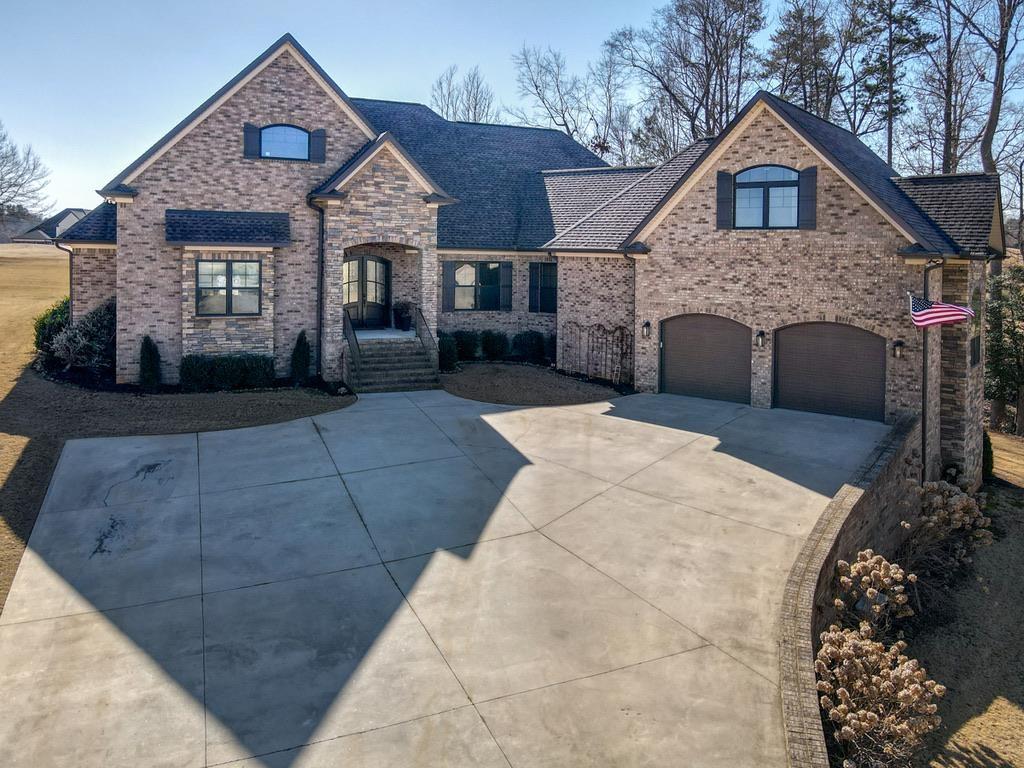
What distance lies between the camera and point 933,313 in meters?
14.8

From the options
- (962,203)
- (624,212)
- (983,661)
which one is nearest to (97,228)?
(624,212)

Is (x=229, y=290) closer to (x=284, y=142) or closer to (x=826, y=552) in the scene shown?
(x=284, y=142)

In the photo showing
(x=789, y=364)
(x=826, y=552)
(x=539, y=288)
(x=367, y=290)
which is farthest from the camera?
(x=539, y=288)

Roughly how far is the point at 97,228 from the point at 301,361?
645 centimetres

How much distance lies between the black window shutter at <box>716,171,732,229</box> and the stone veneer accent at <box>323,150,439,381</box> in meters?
7.51

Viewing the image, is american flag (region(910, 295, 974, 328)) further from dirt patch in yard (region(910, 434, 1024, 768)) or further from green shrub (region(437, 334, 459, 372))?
green shrub (region(437, 334, 459, 372))

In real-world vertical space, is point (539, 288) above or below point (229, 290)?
above

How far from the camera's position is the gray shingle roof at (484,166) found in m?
24.8

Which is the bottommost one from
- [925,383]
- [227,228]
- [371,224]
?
[925,383]

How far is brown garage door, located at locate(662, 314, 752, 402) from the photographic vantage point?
60.0 feet

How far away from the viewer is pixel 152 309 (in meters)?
19.0

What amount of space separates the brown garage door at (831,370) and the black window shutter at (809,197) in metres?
2.29

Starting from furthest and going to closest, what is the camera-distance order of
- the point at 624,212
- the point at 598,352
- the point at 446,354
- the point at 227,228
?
the point at 446,354, the point at 624,212, the point at 598,352, the point at 227,228

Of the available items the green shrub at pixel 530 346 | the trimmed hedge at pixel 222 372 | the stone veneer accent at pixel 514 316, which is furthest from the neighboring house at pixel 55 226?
the green shrub at pixel 530 346
